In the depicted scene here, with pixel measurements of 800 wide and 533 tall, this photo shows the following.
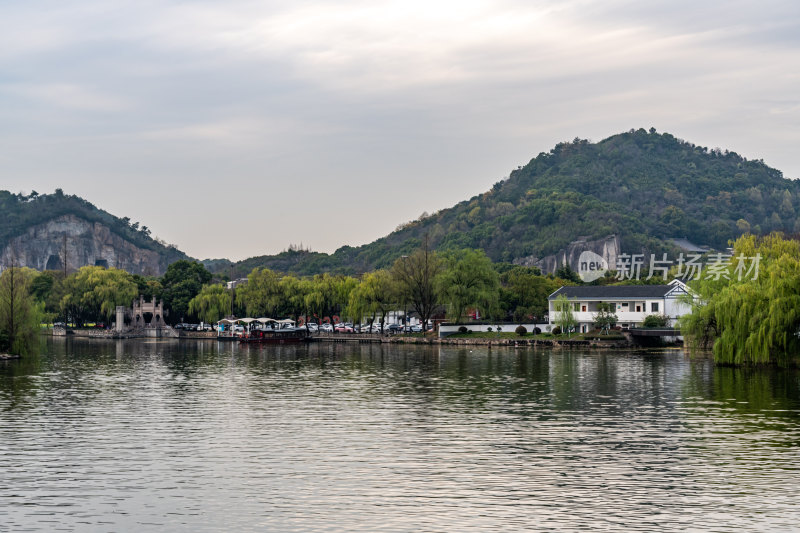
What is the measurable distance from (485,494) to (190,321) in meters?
157

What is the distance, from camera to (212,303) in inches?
6029

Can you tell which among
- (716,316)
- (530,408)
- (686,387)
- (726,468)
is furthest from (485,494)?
(716,316)

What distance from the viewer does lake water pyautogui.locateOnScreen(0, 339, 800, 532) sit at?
22.3 m

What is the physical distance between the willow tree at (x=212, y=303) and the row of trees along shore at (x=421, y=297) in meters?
0.18

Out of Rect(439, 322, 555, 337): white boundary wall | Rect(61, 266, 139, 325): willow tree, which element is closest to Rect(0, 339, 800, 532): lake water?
Rect(439, 322, 555, 337): white boundary wall

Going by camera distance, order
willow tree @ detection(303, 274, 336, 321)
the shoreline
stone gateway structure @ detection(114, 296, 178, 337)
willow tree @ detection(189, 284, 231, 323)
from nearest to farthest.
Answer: the shoreline
willow tree @ detection(303, 274, 336, 321)
willow tree @ detection(189, 284, 231, 323)
stone gateway structure @ detection(114, 296, 178, 337)

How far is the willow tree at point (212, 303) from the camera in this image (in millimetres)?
152250

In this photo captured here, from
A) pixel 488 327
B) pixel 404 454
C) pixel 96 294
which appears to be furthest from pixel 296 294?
pixel 404 454

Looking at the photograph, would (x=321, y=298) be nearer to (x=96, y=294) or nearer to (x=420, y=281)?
(x=420, y=281)

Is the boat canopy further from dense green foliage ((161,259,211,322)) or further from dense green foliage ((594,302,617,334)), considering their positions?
dense green foliage ((594,302,617,334))

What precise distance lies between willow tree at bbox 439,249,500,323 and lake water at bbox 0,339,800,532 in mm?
59449

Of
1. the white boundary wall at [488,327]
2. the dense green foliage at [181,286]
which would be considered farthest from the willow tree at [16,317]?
the dense green foliage at [181,286]

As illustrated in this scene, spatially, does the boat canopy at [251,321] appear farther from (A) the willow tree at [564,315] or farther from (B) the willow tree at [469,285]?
(A) the willow tree at [564,315]

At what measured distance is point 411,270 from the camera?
126m
